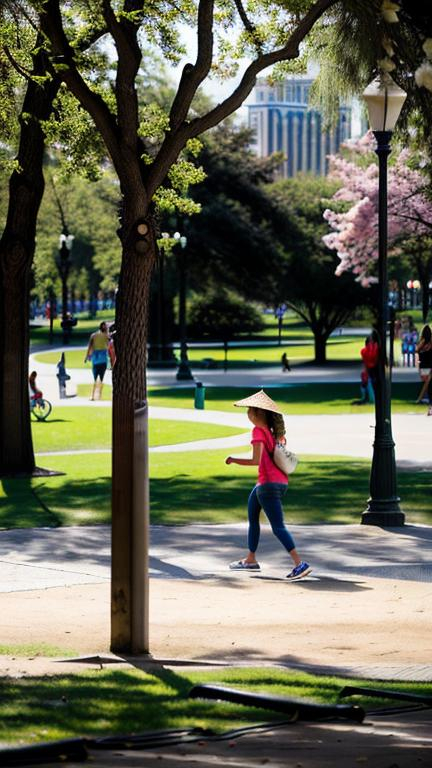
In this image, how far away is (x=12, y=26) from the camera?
1789cm

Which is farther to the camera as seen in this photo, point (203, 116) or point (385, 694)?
point (203, 116)

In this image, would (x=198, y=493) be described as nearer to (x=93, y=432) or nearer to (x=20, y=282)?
(x=20, y=282)

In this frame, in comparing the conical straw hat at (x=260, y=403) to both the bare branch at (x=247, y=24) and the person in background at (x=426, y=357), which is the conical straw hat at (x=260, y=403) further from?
the person in background at (x=426, y=357)

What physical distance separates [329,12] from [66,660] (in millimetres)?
8889

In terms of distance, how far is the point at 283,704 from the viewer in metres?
6.95

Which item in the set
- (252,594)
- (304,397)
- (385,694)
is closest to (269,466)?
(252,594)

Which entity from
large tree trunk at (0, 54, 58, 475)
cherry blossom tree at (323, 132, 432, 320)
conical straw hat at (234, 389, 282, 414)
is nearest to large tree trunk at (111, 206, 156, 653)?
conical straw hat at (234, 389, 282, 414)

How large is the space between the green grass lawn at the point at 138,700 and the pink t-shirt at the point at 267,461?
412 cm

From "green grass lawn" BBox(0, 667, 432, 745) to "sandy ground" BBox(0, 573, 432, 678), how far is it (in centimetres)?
51

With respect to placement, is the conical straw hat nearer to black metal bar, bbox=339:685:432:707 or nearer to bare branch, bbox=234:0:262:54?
black metal bar, bbox=339:685:432:707

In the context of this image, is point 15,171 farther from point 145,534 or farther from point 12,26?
point 145,534

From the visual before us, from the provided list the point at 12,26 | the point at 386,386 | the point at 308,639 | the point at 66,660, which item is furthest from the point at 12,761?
the point at 12,26

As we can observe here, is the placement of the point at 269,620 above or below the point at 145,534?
below

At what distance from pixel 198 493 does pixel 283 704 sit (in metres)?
11.7
